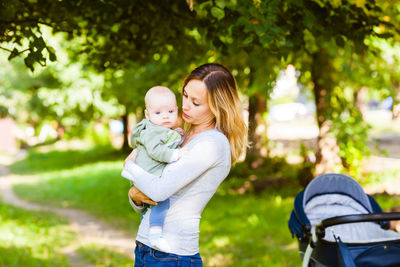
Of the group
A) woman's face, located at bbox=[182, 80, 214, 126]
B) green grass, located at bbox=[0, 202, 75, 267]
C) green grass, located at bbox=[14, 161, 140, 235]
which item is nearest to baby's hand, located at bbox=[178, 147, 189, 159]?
woman's face, located at bbox=[182, 80, 214, 126]

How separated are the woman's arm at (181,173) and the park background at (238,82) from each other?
1.44 m

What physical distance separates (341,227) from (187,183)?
97.3 inches

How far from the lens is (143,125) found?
246 cm

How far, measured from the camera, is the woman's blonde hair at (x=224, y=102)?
94.9 inches

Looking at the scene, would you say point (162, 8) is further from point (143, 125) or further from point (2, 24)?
point (143, 125)

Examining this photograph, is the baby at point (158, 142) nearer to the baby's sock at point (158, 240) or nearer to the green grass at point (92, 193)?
the baby's sock at point (158, 240)

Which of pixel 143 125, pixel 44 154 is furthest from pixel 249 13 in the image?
pixel 44 154

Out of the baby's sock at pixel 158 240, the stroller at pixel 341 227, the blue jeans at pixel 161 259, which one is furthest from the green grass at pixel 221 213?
the baby's sock at pixel 158 240

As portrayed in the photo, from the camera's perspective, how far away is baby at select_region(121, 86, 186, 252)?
2.33 meters

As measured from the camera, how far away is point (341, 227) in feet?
14.1

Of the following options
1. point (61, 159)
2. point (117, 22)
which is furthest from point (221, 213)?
point (61, 159)

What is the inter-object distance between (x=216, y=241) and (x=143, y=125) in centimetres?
527

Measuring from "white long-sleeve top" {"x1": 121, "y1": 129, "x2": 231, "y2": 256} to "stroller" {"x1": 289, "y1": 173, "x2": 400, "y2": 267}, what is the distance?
99 centimetres

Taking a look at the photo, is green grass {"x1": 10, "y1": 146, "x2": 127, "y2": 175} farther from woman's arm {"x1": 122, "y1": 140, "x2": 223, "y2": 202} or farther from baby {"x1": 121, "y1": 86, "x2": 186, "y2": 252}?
woman's arm {"x1": 122, "y1": 140, "x2": 223, "y2": 202}
